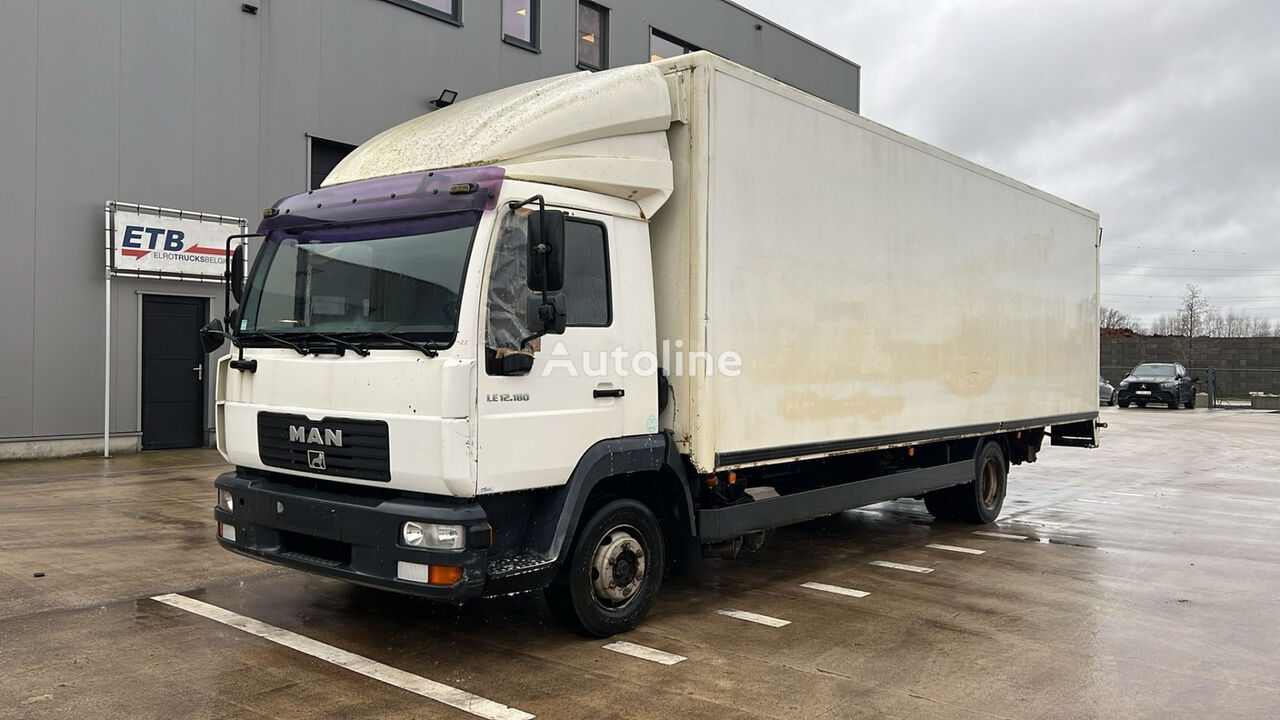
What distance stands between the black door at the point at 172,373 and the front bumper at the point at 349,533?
9941mm

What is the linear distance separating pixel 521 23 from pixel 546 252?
48.4 feet

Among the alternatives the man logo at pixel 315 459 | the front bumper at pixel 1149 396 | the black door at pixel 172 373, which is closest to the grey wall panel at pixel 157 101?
the black door at pixel 172 373

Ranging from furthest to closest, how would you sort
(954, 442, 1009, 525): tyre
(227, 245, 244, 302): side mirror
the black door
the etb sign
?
the black door < the etb sign < (954, 442, 1009, 525): tyre < (227, 245, 244, 302): side mirror

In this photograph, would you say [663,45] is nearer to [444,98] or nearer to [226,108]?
[444,98]

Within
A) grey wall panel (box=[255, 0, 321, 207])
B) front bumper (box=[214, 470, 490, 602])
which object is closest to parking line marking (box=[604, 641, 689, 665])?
front bumper (box=[214, 470, 490, 602])

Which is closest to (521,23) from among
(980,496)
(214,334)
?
(980,496)

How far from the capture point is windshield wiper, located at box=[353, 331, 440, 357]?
462 centimetres

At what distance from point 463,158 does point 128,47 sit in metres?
11.2

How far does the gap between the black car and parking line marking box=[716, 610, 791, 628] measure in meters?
32.0

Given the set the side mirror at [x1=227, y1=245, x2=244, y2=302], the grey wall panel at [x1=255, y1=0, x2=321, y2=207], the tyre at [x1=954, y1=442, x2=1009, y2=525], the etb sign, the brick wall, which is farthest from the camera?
the brick wall

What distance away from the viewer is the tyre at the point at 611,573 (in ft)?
17.1

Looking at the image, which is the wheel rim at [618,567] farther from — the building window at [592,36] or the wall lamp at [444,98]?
the building window at [592,36]

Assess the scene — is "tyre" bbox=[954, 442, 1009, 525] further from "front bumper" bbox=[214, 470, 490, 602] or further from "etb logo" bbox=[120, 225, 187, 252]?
"etb logo" bbox=[120, 225, 187, 252]

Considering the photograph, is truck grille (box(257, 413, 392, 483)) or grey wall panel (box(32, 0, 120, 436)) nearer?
truck grille (box(257, 413, 392, 483))
